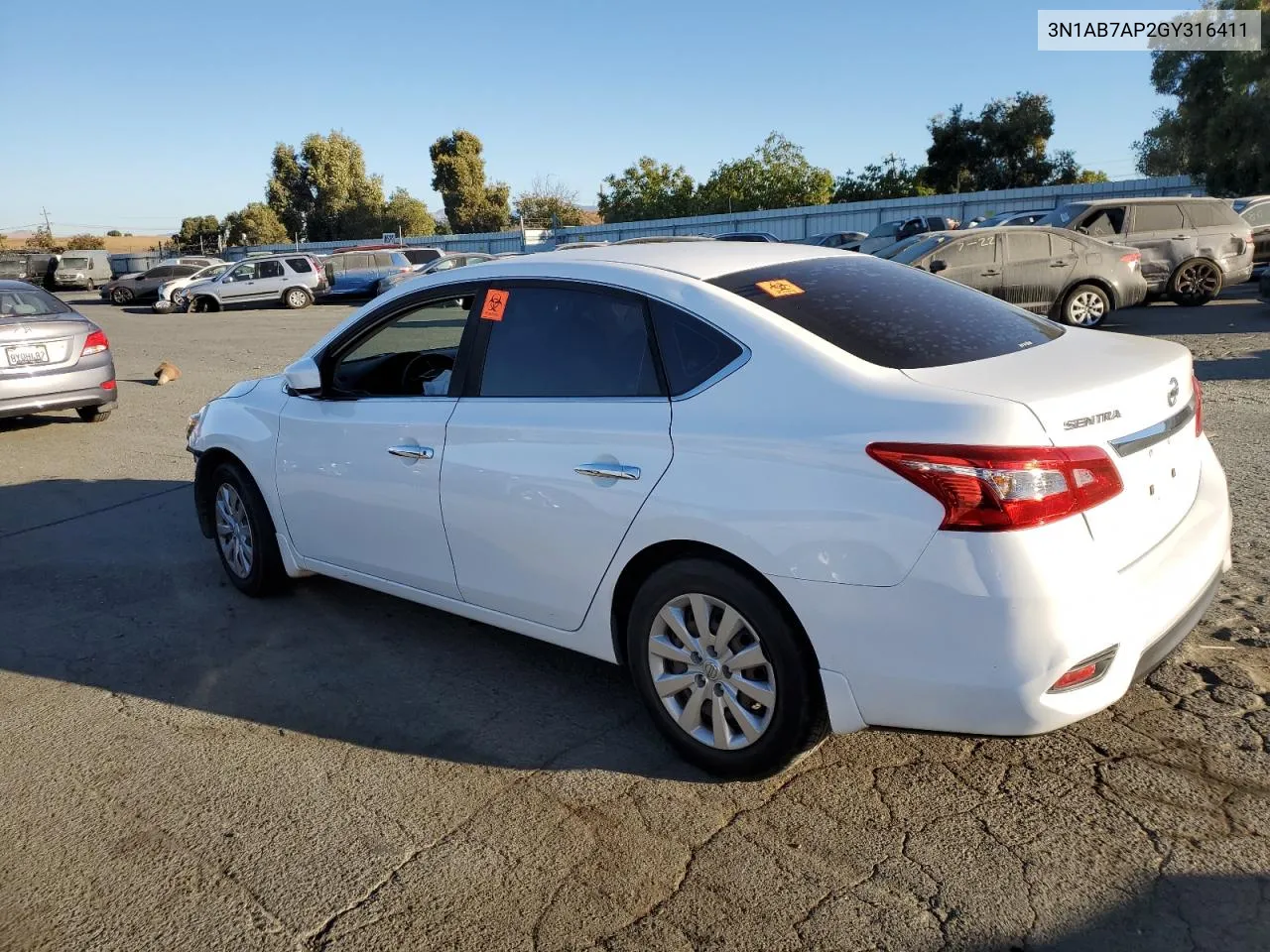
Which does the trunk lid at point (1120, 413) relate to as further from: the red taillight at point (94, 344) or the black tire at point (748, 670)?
the red taillight at point (94, 344)

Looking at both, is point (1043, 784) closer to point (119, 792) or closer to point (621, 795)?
point (621, 795)

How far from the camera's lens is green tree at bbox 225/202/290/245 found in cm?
6869

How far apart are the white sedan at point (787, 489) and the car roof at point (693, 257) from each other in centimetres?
2

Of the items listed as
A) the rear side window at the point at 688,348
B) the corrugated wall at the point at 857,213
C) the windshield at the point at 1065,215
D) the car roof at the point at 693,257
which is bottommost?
the rear side window at the point at 688,348

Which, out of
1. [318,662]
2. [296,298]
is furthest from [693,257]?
[296,298]

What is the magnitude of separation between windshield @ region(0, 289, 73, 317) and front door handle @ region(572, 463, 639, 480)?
8.82 m

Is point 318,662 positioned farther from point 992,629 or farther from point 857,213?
point 857,213

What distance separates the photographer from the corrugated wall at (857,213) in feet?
114

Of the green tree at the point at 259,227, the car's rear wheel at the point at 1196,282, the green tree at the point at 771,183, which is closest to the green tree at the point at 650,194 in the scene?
the green tree at the point at 771,183

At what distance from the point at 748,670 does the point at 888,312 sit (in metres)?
1.31

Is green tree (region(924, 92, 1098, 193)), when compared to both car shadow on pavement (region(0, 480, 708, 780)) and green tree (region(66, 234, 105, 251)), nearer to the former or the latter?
car shadow on pavement (region(0, 480, 708, 780))

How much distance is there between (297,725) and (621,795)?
1393 millimetres

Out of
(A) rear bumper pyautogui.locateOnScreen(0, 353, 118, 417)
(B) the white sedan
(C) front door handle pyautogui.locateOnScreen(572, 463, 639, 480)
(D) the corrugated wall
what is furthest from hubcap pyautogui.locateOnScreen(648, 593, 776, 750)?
(D) the corrugated wall

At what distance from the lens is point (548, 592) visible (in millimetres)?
3639
